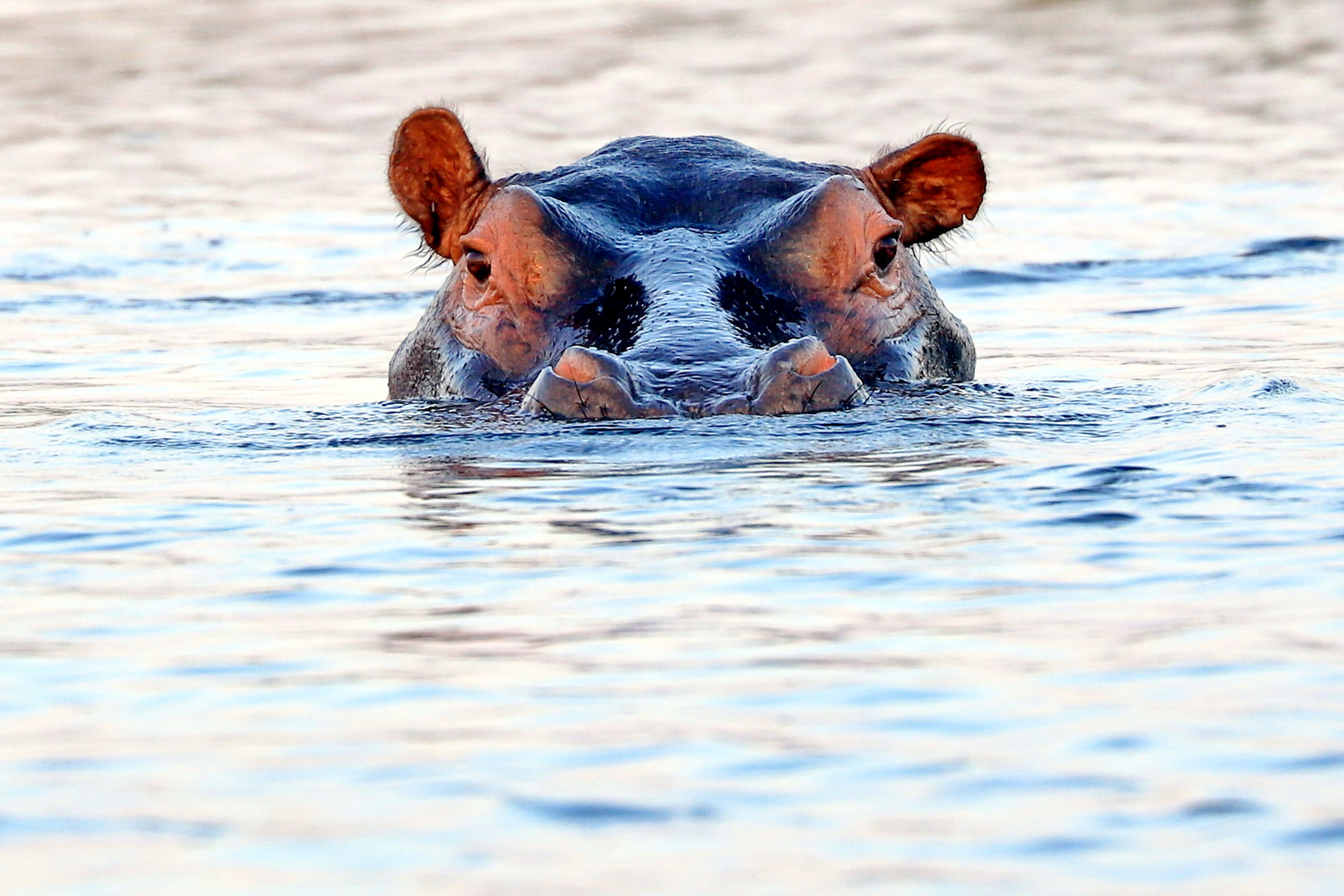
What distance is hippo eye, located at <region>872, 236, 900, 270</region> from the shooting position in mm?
9406

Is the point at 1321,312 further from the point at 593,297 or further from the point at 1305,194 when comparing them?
the point at 593,297

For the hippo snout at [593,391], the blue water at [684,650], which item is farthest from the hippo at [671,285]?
the blue water at [684,650]

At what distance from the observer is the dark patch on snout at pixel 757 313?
8546 mm

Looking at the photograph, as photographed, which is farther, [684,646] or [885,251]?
[885,251]

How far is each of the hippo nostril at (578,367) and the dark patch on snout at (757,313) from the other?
30.8 inches

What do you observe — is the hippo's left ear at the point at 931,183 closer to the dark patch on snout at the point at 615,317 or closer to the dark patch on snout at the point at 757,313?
the dark patch on snout at the point at 757,313

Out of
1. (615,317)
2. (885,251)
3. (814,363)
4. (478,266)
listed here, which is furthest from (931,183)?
(814,363)

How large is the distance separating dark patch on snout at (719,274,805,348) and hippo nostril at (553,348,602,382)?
78 cm

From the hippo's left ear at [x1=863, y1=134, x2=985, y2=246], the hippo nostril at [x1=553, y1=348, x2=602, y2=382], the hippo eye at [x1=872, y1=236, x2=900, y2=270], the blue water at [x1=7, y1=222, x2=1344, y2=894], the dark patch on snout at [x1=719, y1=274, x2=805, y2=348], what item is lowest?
the blue water at [x1=7, y1=222, x2=1344, y2=894]

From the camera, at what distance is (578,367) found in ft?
25.4

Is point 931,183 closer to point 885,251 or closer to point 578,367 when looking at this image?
point 885,251

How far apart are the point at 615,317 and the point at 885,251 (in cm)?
131

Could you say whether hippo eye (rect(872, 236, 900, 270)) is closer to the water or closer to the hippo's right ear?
the water

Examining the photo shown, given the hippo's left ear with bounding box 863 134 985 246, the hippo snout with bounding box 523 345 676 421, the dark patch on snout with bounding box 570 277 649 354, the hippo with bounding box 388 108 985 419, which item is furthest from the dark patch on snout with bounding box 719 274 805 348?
the hippo's left ear with bounding box 863 134 985 246
